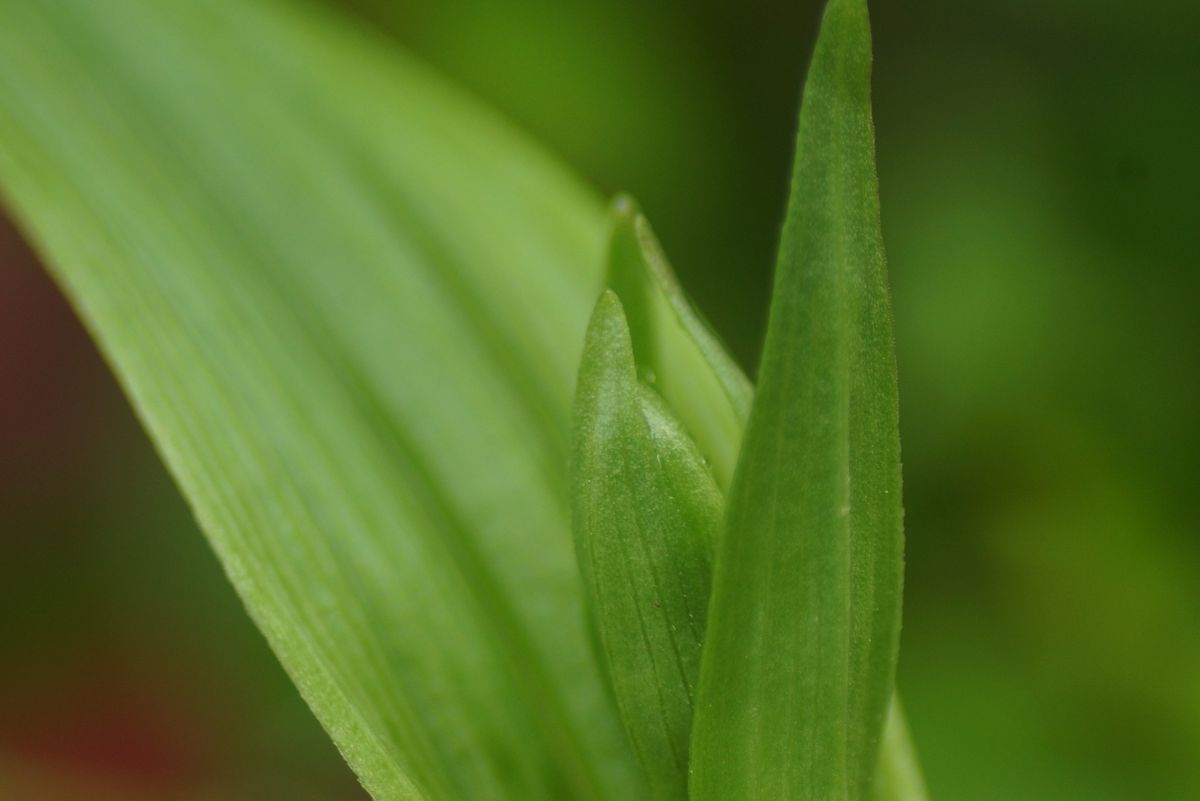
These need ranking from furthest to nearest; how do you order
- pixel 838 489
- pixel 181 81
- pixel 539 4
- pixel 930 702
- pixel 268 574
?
pixel 539 4 < pixel 930 702 < pixel 181 81 < pixel 268 574 < pixel 838 489

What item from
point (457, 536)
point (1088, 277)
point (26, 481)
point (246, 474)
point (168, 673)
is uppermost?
point (246, 474)

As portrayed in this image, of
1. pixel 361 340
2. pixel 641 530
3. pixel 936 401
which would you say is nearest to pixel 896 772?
pixel 641 530

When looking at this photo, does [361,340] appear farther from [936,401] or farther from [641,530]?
[936,401]

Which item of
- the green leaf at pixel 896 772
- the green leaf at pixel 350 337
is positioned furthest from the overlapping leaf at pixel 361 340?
the green leaf at pixel 896 772

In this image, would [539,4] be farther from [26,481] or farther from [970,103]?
[26,481]

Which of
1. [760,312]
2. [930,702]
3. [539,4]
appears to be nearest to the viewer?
[930,702]

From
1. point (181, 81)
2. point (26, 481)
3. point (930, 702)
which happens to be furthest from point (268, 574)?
point (26, 481)
